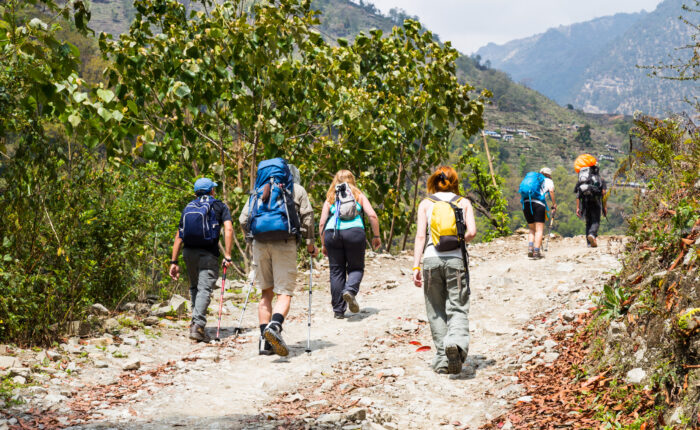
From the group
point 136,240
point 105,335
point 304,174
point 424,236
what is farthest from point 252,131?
point 424,236

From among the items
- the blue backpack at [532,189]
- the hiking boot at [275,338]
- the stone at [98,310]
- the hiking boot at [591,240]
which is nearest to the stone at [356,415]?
the hiking boot at [275,338]

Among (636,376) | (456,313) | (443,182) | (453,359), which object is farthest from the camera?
(443,182)

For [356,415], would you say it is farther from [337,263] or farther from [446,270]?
[337,263]

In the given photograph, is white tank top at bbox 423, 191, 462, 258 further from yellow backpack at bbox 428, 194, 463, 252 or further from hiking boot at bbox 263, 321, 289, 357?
hiking boot at bbox 263, 321, 289, 357

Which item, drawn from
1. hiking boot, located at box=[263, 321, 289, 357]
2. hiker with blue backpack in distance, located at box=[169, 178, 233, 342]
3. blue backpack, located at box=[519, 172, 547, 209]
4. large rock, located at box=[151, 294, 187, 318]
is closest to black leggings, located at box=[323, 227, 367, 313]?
hiker with blue backpack in distance, located at box=[169, 178, 233, 342]

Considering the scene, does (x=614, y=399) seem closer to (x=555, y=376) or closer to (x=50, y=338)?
(x=555, y=376)

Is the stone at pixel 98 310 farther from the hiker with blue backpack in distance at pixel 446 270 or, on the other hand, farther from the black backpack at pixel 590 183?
the black backpack at pixel 590 183

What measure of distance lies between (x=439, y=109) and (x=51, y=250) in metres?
10.1

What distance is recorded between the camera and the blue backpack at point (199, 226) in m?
7.28

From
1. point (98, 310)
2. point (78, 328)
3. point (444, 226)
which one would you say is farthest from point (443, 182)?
point (98, 310)

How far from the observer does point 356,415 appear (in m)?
4.28

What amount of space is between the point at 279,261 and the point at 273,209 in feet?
1.95

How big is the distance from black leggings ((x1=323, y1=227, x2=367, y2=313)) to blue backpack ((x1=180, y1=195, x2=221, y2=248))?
1.75 meters

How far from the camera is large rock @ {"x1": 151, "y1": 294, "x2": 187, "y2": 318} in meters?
8.29
